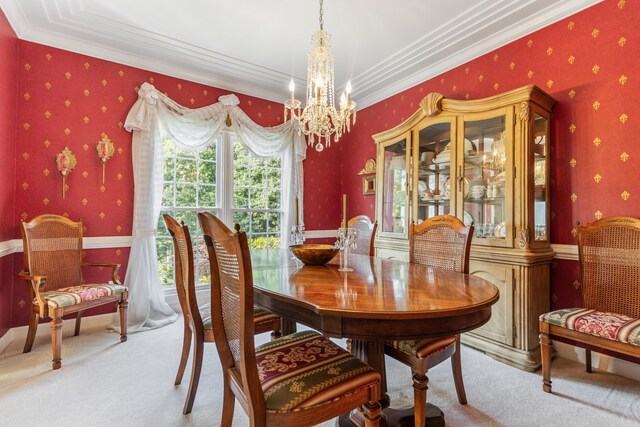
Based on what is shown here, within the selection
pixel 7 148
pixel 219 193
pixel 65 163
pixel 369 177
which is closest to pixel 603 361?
pixel 369 177

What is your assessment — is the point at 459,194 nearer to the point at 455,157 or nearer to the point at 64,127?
the point at 455,157

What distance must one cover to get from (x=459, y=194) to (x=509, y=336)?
115 centimetres

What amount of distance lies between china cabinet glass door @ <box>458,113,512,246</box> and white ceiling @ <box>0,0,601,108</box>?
889 mm

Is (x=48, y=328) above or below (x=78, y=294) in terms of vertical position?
below

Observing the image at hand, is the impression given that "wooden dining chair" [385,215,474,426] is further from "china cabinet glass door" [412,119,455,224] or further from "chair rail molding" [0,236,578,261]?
"chair rail molding" [0,236,578,261]

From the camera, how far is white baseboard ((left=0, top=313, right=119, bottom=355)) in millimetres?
2669

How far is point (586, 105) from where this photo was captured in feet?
7.82

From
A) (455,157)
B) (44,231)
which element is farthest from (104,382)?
(455,157)

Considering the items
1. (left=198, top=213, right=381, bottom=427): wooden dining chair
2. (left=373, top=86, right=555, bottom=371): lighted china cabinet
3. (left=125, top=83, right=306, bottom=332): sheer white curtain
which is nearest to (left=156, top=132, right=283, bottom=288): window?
(left=125, top=83, right=306, bottom=332): sheer white curtain

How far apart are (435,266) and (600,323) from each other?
0.92 metres

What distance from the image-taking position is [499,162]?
255cm

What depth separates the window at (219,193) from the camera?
3.62 metres

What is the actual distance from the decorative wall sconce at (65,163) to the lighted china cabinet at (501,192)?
10.6ft

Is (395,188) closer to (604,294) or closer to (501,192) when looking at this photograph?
(501,192)
